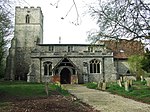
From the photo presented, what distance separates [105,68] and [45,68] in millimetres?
10975

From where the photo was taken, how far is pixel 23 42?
55125 millimetres

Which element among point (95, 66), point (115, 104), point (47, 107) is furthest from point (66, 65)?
point (47, 107)

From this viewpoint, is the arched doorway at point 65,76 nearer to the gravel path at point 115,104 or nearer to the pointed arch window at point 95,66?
the pointed arch window at point 95,66

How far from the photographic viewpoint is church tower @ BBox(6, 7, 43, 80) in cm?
5087

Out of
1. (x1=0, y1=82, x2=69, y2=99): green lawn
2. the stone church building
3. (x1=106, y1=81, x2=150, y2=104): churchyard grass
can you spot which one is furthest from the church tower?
(x1=106, y1=81, x2=150, y2=104): churchyard grass

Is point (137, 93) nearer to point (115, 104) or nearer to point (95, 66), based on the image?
point (115, 104)

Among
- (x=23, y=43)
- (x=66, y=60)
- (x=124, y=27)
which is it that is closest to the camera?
(x=124, y=27)

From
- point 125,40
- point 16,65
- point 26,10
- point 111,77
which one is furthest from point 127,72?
point 125,40

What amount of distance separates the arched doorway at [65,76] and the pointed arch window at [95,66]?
426 cm

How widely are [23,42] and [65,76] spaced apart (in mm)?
14198

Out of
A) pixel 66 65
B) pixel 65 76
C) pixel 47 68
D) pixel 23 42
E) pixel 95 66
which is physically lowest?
pixel 65 76

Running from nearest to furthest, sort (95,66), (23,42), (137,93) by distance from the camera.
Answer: (137,93), (95,66), (23,42)

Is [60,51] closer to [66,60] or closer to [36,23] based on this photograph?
[66,60]

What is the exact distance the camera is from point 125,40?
36.1 feet
